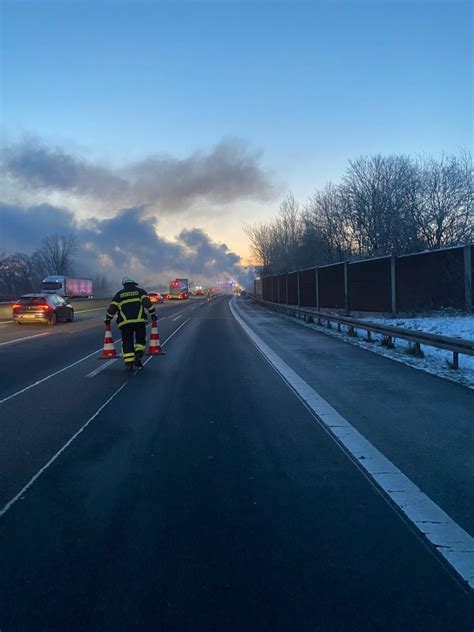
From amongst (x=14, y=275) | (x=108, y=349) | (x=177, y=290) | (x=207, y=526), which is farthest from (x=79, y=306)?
(x=14, y=275)

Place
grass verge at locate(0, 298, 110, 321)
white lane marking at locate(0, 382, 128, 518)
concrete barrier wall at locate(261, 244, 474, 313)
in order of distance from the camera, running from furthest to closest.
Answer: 1. grass verge at locate(0, 298, 110, 321)
2. concrete barrier wall at locate(261, 244, 474, 313)
3. white lane marking at locate(0, 382, 128, 518)

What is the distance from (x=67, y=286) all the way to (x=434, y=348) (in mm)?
50406

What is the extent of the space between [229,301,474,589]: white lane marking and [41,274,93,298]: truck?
4900 centimetres

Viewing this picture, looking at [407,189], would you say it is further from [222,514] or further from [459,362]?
[222,514]

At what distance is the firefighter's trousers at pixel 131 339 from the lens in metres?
10.8

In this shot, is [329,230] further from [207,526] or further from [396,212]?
[207,526]

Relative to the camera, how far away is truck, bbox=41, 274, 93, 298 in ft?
184

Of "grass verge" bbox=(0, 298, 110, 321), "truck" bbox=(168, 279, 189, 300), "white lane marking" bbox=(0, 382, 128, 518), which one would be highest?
"truck" bbox=(168, 279, 189, 300)

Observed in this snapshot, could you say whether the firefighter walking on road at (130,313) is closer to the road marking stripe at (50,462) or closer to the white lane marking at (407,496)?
the road marking stripe at (50,462)

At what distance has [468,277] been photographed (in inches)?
685

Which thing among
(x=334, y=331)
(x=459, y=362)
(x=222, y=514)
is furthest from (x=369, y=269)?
(x=222, y=514)

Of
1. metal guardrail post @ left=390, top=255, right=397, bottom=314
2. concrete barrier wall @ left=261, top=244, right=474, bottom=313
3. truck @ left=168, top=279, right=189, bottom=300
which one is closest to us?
concrete barrier wall @ left=261, top=244, right=474, bottom=313

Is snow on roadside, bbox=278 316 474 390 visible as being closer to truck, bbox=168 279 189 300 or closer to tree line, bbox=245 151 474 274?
tree line, bbox=245 151 474 274

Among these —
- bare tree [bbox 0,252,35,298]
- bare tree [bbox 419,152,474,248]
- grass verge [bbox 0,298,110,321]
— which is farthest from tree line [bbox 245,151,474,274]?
bare tree [bbox 0,252,35,298]
